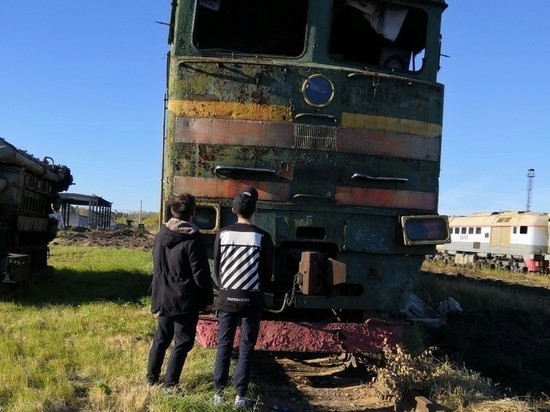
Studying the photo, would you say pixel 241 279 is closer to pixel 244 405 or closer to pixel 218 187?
pixel 244 405

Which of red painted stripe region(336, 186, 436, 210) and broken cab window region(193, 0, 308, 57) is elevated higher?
broken cab window region(193, 0, 308, 57)

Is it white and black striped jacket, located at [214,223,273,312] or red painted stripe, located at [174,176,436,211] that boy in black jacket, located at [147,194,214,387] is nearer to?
A: white and black striped jacket, located at [214,223,273,312]

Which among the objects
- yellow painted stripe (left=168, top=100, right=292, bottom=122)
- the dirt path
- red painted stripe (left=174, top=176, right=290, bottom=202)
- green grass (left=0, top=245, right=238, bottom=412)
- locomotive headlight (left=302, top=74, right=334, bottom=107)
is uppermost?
locomotive headlight (left=302, top=74, right=334, bottom=107)

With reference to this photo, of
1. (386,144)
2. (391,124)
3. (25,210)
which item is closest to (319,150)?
(386,144)

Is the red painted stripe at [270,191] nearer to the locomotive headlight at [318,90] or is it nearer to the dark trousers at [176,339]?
the locomotive headlight at [318,90]

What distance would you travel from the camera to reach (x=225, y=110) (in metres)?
5.57

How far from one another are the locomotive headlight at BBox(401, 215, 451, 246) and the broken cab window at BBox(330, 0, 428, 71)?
1555mm

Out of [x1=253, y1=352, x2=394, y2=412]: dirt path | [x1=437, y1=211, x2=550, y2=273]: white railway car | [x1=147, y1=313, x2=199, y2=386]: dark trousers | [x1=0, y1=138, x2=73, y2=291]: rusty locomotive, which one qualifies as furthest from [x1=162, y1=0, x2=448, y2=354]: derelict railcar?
[x1=437, y1=211, x2=550, y2=273]: white railway car

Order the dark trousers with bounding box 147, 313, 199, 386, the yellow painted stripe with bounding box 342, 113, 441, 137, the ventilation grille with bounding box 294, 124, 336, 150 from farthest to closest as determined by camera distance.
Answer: the yellow painted stripe with bounding box 342, 113, 441, 137, the ventilation grille with bounding box 294, 124, 336, 150, the dark trousers with bounding box 147, 313, 199, 386

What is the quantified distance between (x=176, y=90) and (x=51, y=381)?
8.73 feet

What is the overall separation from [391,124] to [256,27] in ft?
5.92

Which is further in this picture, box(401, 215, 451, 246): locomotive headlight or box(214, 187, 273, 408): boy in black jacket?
box(401, 215, 451, 246): locomotive headlight

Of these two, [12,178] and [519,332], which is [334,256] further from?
[519,332]

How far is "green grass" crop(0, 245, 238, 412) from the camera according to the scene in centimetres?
443
